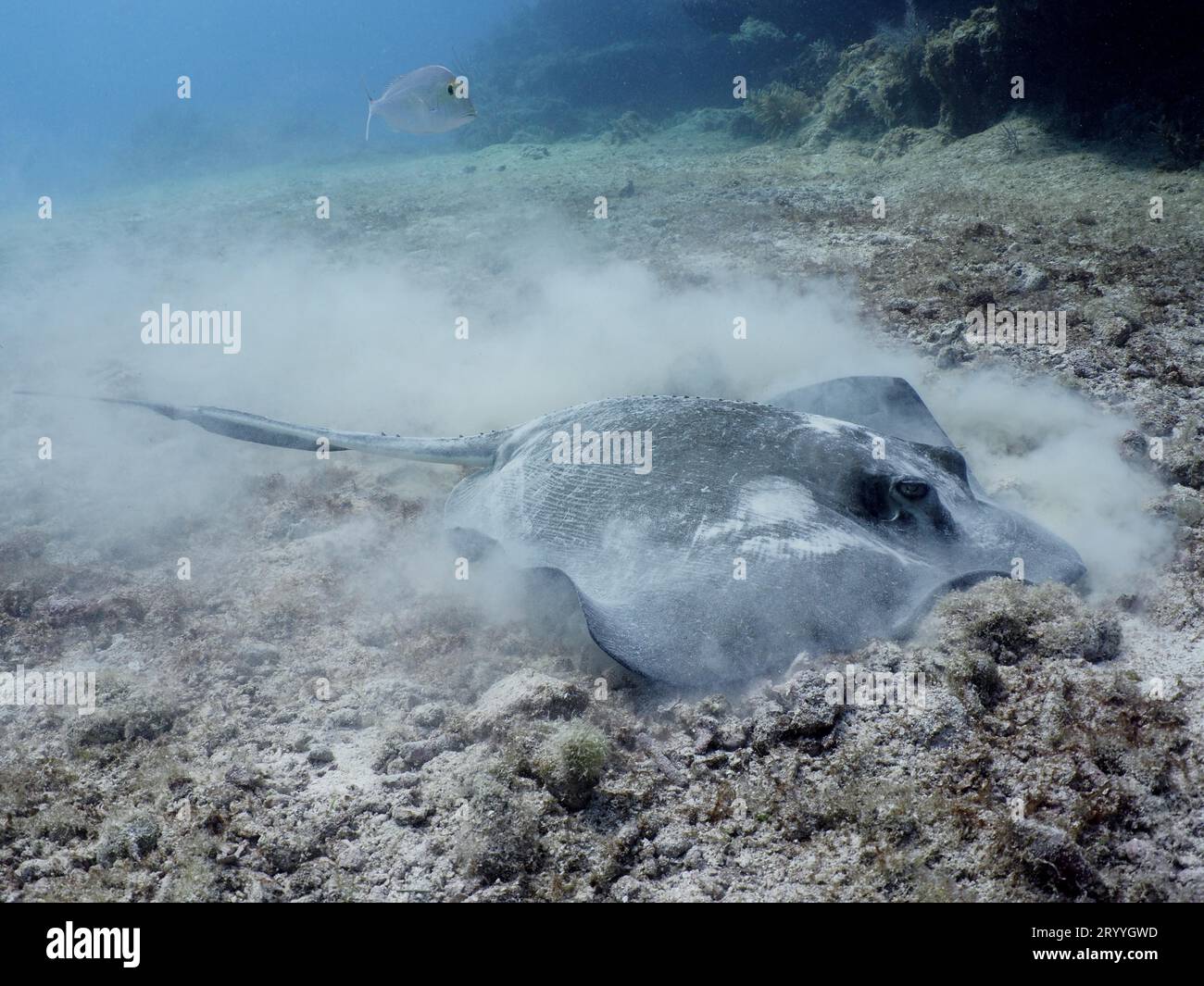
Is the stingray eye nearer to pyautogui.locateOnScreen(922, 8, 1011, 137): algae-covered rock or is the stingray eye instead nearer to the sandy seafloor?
the sandy seafloor

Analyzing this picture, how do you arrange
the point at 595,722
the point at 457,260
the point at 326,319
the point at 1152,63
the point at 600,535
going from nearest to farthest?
the point at 595,722, the point at 600,535, the point at 326,319, the point at 457,260, the point at 1152,63

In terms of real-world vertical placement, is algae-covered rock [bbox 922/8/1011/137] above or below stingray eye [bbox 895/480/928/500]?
above

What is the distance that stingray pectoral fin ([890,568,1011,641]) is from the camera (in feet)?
9.37

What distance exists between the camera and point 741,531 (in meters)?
3.14

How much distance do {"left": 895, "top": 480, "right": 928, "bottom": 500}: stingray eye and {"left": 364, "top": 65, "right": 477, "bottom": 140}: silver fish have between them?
293 inches

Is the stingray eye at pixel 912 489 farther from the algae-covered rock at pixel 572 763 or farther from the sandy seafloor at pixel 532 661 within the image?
the algae-covered rock at pixel 572 763

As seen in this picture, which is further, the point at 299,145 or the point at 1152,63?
the point at 299,145

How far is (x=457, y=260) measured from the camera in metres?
10.7

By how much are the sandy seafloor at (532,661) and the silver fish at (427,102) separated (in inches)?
85.4

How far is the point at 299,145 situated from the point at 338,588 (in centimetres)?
4357

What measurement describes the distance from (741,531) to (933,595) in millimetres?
868

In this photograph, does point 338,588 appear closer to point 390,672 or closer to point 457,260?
point 390,672

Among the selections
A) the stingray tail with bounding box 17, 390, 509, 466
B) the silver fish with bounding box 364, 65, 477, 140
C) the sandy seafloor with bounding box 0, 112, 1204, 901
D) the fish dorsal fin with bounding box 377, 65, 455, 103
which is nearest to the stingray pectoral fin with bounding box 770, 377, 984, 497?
the sandy seafloor with bounding box 0, 112, 1204, 901

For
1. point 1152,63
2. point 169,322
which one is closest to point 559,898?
point 169,322
